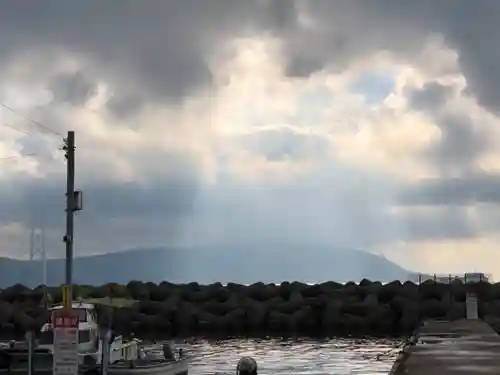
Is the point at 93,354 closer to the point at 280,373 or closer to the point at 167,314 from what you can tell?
the point at 280,373

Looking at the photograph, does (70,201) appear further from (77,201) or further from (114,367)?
(114,367)

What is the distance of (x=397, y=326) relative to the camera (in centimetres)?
5709

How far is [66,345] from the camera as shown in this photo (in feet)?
54.8

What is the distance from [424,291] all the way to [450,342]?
33.5 metres

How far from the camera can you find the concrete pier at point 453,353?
65.7ft

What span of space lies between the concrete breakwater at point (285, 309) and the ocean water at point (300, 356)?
5599mm

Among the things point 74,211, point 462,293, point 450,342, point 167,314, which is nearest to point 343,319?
point 462,293

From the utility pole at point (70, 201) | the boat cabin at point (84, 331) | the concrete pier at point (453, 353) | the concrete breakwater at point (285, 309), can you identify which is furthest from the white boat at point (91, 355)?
the concrete breakwater at point (285, 309)

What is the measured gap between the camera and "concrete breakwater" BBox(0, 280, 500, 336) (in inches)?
→ 2223

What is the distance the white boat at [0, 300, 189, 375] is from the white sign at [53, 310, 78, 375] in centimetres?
696

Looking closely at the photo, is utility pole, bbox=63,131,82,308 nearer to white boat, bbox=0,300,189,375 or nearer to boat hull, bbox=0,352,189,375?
white boat, bbox=0,300,189,375

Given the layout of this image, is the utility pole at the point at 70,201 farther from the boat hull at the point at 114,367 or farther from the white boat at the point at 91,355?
the boat hull at the point at 114,367

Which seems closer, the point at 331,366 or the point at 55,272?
the point at 331,366

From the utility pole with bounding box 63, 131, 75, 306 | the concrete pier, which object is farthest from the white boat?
the concrete pier
